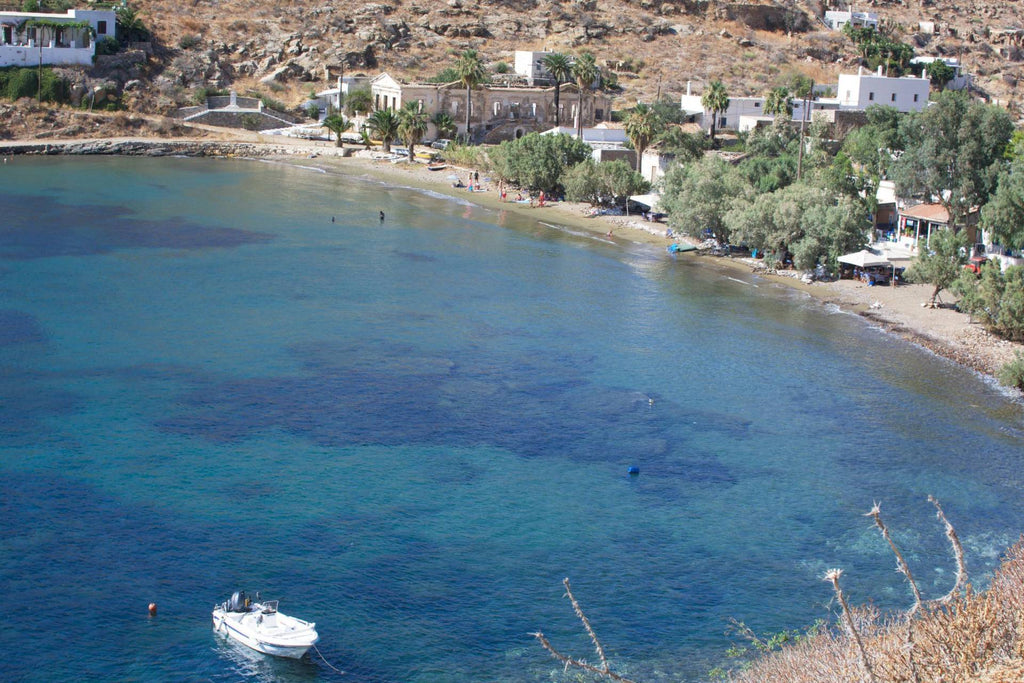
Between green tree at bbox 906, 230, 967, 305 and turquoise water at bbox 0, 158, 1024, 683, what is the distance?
4.31 metres

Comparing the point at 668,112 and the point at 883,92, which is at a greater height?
the point at 883,92

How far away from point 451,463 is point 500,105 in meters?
77.9

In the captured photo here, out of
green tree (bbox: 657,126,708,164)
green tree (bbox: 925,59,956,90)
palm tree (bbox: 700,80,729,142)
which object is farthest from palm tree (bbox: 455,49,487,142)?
green tree (bbox: 925,59,956,90)

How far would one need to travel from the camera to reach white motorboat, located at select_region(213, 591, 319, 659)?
951 inches

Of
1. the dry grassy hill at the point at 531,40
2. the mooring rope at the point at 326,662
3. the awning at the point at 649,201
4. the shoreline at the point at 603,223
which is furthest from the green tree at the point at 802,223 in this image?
the dry grassy hill at the point at 531,40

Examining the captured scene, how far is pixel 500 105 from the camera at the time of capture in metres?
108

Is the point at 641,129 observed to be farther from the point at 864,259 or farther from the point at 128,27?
the point at 128,27

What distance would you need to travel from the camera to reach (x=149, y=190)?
274 ft

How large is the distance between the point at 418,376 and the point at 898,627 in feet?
86.8

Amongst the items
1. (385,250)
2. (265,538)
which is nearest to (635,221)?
(385,250)

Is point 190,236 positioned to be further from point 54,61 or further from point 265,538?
point 54,61

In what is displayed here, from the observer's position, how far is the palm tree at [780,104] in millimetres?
93500

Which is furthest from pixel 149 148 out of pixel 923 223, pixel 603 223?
pixel 923 223

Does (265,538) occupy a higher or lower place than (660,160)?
lower
